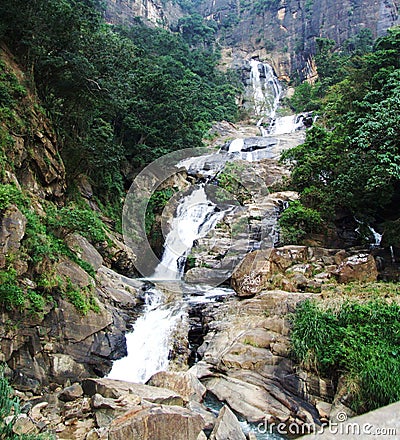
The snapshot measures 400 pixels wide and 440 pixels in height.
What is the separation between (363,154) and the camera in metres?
11.2

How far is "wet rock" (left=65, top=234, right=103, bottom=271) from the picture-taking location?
34.0 feet

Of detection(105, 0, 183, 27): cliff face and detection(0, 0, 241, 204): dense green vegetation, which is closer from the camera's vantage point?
detection(0, 0, 241, 204): dense green vegetation

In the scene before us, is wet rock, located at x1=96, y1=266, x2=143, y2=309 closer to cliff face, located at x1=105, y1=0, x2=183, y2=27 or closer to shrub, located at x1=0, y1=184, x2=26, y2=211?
shrub, located at x1=0, y1=184, x2=26, y2=211

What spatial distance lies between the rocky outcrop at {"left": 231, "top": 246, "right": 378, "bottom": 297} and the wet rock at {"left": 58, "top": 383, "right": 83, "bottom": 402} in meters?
5.85

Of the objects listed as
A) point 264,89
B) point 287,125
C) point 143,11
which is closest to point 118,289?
point 287,125

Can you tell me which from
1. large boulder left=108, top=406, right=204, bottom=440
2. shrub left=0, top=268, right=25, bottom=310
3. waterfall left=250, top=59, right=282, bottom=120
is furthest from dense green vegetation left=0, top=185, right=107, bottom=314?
waterfall left=250, top=59, right=282, bottom=120

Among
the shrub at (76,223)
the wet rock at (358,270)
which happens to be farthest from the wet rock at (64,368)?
the wet rock at (358,270)

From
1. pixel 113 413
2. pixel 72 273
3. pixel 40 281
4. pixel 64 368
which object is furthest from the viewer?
pixel 72 273

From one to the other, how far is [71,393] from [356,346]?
5.54 metres

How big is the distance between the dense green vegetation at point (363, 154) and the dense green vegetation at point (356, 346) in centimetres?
465

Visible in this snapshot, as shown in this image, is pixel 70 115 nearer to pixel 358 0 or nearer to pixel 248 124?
pixel 248 124

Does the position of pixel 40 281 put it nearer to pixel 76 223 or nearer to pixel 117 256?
pixel 76 223

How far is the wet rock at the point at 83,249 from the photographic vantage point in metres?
10.4

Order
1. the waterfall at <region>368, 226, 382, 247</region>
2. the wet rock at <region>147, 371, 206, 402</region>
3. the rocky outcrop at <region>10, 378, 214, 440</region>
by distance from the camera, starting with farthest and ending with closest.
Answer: the waterfall at <region>368, 226, 382, 247</region>, the wet rock at <region>147, 371, 206, 402</region>, the rocky outcrop at <region>10, 378, 214, 440</region>
